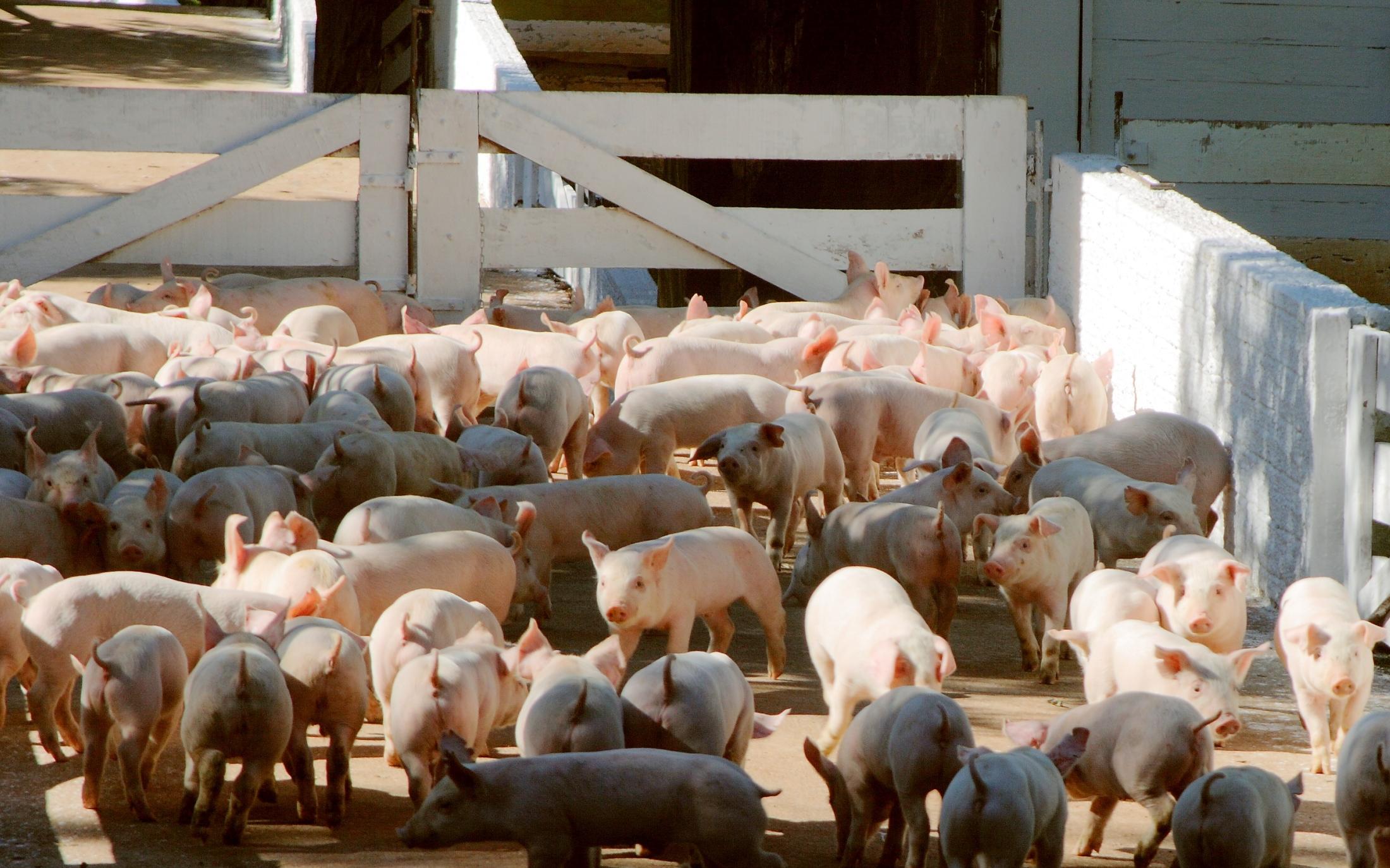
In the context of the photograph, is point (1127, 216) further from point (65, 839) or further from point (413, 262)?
point (65, 839)

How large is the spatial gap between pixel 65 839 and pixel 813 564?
2986 millimetres

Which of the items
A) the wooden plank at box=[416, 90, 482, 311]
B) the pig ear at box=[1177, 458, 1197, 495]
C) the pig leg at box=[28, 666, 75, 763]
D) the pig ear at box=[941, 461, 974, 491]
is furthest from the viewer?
the wooden plank at box=[416, 90, 482, 311]

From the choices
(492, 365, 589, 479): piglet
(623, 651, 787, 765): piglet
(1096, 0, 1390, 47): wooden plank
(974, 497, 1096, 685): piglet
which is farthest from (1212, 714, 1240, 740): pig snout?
(1096, 0, 1390, 47): wooden plank

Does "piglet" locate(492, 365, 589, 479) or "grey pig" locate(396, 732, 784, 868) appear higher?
"piglet" locate(492, 365, 589, 479)

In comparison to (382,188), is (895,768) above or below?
below

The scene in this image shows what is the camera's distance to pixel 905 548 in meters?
6.02

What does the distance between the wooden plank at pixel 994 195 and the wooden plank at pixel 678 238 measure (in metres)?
0.13

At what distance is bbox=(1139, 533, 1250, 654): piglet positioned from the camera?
536 centimetres

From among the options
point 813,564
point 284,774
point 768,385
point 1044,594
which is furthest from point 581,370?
point 284,774

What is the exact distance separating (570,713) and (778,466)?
3026 millimetres

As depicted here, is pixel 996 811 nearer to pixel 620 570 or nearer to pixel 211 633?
pixel 620 570

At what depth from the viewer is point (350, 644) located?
4.54 metres

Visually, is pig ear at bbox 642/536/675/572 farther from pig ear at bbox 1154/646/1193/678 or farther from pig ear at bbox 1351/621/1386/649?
pig ear at bbox 1351/621/1386/649

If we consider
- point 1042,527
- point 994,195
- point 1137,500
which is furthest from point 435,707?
point 994,195
